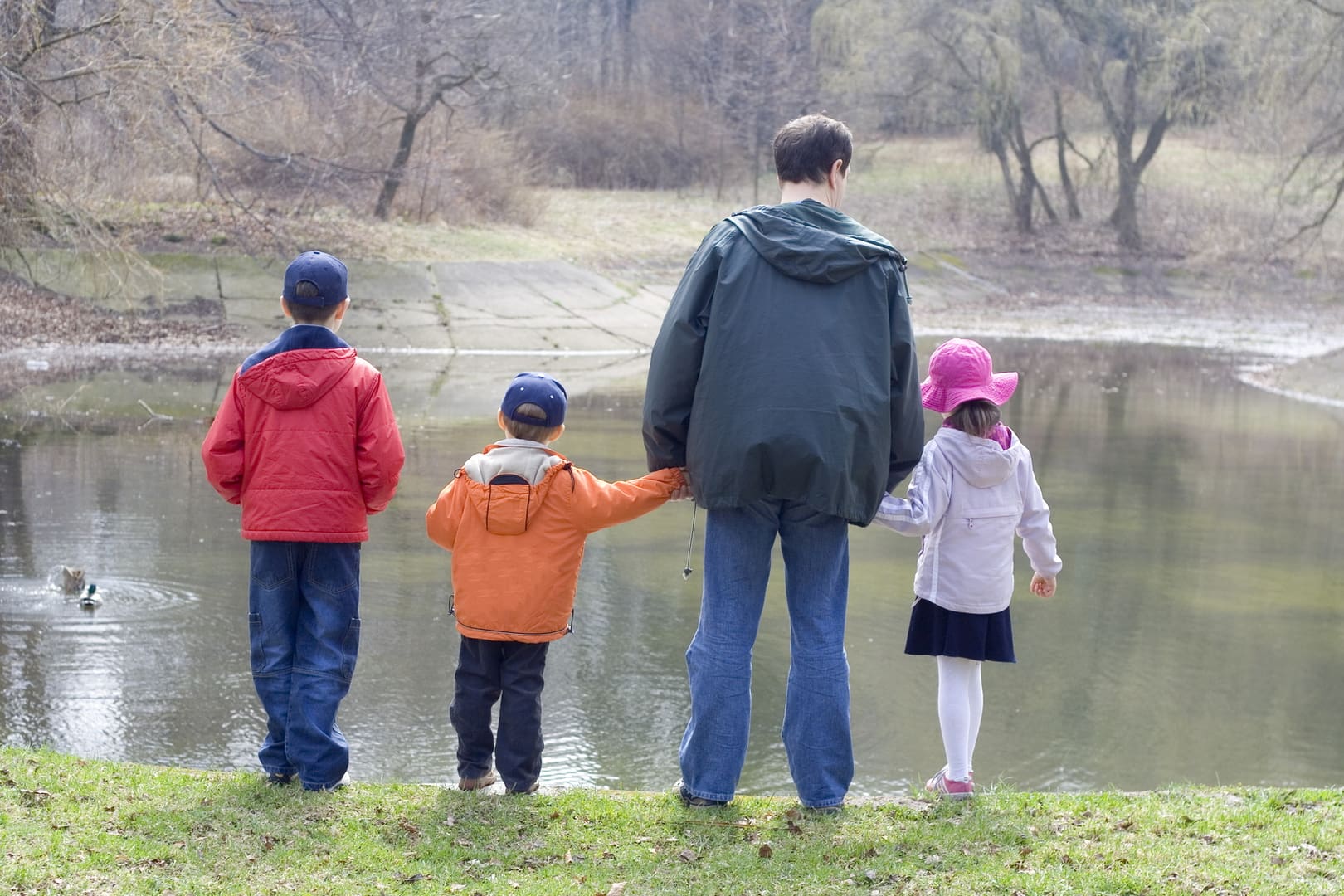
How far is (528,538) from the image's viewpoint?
4570 millimetres

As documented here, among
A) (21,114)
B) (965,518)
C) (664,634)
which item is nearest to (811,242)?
(965,518)

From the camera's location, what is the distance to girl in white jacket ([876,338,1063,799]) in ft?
15.4

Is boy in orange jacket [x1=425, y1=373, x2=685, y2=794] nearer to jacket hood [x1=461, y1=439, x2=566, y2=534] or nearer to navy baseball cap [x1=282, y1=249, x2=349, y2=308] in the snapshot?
jacket hood [x1=461, y1=439, x2=566, y2=534]

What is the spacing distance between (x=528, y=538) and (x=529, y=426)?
0.35 m

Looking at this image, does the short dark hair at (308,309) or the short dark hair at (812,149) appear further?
the short dark hair at (308,309)

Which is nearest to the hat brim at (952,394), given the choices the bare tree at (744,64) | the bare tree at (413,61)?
the bare tree at (413,61)

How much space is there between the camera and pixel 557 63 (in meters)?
48.3

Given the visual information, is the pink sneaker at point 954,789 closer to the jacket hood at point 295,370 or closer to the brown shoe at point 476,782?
the brown shoe at point 476,782

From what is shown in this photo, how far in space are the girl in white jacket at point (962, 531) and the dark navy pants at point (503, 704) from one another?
123cm

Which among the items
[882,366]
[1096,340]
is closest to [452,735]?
[882,366]

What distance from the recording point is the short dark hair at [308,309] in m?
4.60

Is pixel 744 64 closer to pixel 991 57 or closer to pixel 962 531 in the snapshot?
pixel 991 57

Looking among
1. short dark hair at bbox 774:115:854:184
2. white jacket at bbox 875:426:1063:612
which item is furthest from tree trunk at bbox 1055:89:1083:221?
short dark hair at bbox 774:115:854:184

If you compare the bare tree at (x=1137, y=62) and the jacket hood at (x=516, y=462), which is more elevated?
the bare tree at (x=1137, y=62)
